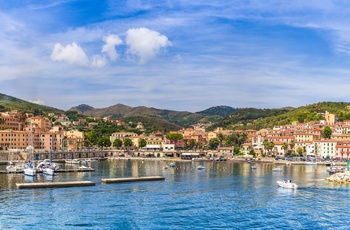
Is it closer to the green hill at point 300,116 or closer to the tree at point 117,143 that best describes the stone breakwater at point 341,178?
the tree at point 117,143

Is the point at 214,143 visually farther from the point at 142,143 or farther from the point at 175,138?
the point at 142,143

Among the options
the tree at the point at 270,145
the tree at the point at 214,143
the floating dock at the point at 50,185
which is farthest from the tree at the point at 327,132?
the floating dock at the point at 50,185

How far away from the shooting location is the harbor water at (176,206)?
90.6ft

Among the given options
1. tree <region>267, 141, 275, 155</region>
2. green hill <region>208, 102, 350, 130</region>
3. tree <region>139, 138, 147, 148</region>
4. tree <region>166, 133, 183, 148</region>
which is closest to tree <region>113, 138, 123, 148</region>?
tree <region>139, 138, 147, 148</region>

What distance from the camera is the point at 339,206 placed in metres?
34.0

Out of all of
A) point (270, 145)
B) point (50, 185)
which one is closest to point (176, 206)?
point (50, 185)

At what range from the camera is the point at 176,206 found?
3300cm

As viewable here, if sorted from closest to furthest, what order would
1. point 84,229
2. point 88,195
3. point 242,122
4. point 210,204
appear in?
point 84,229 < point 210,204 < point 88,195 < point 242,122

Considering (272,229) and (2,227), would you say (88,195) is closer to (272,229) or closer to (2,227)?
(2,227)

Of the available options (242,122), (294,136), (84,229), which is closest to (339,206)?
(84,229)

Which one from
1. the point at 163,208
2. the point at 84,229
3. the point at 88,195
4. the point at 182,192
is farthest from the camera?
the point at 182,192

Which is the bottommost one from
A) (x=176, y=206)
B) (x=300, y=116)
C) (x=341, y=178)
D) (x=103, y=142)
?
(x=176, y=206)

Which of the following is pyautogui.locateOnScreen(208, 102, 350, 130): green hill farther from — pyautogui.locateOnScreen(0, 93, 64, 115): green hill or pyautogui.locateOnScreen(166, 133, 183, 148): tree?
pyautogui.locateOnScreen(0, 93, 64, 115): green hill

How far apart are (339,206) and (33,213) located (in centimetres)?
2317
